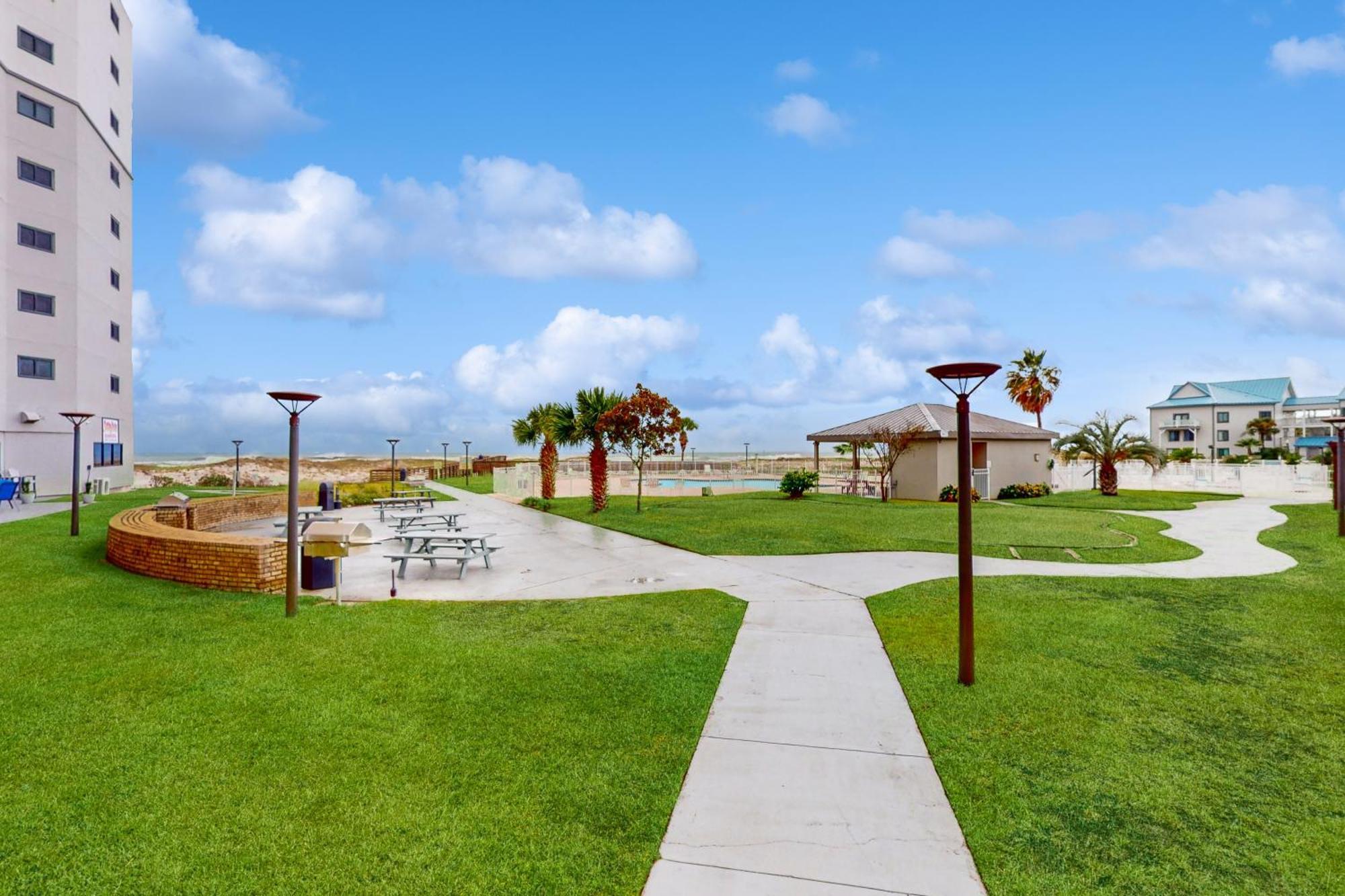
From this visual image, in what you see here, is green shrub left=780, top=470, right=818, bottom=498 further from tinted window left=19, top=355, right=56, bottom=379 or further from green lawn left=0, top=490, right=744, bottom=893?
tinted window left=19, top=355, right=56, bottom=379

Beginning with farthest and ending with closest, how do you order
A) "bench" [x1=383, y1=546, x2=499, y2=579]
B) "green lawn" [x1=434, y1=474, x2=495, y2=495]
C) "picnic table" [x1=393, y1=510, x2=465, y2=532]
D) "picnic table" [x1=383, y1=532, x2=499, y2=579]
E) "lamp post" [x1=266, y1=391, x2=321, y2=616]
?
1. "green lawn" [x1=434, y1=474, x2=495, y2=495]
2. "picnic table" [x1=393, y1=510, x2=465, y2=532]
3. "picnic table" [x1=383, y1=532, x2=499, y2=579]
4. "bench" [x1=383, y1=546, x2=499, y2=579]
5. "lamp post" [x1=266, y1=391, x2=321, y2=616]

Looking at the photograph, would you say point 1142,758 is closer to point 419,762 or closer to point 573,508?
point 419,762

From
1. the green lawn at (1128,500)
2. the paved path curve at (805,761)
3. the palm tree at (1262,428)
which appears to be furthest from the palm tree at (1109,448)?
the palm tree at (1262,428)

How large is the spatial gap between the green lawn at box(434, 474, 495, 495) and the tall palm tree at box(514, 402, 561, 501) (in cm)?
367

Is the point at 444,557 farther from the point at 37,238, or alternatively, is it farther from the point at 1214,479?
the point at 1214,479

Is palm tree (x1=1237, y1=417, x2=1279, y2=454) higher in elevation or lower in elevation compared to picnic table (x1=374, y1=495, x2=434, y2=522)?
higher

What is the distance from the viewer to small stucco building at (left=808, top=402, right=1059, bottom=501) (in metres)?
24.3

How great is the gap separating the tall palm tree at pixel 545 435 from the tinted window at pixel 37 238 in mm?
17766

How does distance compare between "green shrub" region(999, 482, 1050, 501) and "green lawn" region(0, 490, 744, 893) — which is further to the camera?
"green shrub" region(999, 482, 1050, 501)

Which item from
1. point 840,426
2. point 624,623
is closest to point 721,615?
point 624,623

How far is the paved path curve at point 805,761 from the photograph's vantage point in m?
3.04

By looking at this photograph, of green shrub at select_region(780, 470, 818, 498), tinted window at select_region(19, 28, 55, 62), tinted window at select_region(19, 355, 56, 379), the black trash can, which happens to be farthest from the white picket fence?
tinted window at select_region(19, 28, 55, 62)

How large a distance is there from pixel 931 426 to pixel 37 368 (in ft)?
107

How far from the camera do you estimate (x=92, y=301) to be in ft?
83.9
